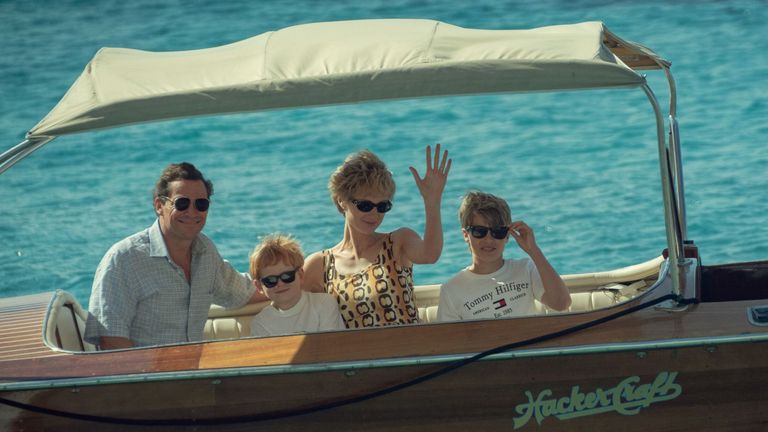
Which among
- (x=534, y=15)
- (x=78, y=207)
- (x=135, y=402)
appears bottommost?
A: (x=135, y=402)

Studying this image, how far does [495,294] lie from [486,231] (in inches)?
8.7

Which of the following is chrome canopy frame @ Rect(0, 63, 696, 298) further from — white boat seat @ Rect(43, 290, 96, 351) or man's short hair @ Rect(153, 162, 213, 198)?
white boat seat @ Rect(43, 290, 96, 351)

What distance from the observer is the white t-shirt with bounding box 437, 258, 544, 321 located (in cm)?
404

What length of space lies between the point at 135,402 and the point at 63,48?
8932 millimetres

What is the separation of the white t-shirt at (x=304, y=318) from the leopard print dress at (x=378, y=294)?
0.13ft

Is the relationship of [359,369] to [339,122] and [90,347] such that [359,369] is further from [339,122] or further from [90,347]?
[339,122]

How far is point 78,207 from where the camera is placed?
9.12 metres

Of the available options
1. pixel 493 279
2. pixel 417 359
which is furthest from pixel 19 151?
pixel 493 279

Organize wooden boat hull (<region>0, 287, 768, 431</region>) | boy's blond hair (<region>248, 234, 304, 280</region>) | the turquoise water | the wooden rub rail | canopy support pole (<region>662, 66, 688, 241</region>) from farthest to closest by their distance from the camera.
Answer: the turquoise water < canopy support pole (<region>662, 66, 688, 241</region>) < boy's blond hair (<region>248, 234, 304, 280</region>) < the wooden rub rail < wooden boat hull (<region>0, 287, 768, 431</region>)

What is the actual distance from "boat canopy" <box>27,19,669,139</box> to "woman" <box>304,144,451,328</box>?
0.43 meters

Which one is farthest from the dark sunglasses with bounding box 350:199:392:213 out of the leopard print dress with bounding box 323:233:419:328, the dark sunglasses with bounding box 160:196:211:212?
the dark sunglasses with bounding box 160:196:211:212

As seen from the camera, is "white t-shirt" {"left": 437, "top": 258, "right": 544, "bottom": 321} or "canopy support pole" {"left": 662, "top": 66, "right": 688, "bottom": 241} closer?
"white t-shirt" {"left": 437, "top": 258, "right": 544, "bottom": 321}

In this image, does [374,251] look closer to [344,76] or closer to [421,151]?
[344,76]

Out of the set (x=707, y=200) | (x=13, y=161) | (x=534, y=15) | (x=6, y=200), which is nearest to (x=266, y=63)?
(x=13, y=161)
